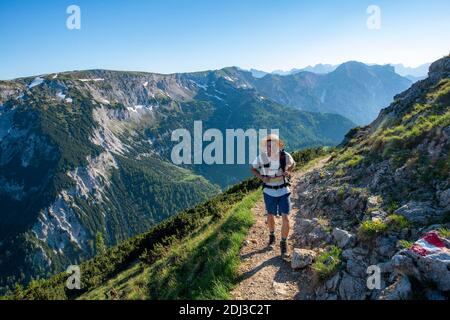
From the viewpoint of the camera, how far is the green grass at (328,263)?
9.77 meters

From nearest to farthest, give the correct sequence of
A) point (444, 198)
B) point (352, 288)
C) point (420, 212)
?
point (352, 288) → point (420, 212) → point (444, 198)

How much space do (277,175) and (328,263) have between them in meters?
3.47

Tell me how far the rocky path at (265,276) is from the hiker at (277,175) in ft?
2.44

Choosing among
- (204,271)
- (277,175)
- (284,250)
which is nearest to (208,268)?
(204,271)

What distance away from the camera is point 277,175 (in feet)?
40.3

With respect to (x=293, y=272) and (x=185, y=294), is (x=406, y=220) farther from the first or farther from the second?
(x=185, y=294)

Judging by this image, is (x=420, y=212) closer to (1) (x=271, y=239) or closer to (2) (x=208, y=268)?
(1) (x=271, y=239)

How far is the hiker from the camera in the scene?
12305 mm

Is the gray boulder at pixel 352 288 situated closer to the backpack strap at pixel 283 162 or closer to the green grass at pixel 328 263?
the green grass at pixel 328 263

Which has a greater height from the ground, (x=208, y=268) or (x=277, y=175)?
(x=277, y=175)

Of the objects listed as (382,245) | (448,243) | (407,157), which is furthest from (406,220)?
(407,157)

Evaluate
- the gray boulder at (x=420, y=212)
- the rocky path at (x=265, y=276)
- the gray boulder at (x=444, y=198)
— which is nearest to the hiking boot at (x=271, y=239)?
the rocky path at (x=265, y=276)

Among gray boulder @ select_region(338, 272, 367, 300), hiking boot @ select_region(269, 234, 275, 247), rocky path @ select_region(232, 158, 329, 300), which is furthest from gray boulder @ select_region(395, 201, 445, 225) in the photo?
hiking boot @ select_region(269, 234, 275, 247)
